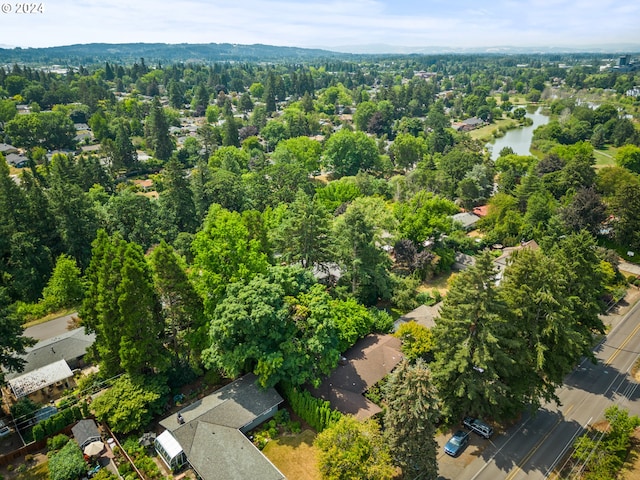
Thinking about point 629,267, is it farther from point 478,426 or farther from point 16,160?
point 16,160

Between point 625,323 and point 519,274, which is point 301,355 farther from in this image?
point 625,323

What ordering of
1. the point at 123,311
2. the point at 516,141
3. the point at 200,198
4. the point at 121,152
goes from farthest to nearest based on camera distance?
the point at 516,141 → the point at 121,152 → the point at 200,198 → the point at 123,311

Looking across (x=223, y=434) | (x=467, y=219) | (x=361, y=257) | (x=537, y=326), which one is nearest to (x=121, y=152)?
(x=361, y=257)

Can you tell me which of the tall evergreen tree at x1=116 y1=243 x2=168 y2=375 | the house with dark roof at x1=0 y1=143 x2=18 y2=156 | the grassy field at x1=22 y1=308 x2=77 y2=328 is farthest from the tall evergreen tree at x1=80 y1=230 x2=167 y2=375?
the house with dark roof at x1=0 y1=143 x2=18 y2=156

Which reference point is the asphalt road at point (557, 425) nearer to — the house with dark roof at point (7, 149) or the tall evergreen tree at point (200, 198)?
the tall evergreen tree at point (200, 198)

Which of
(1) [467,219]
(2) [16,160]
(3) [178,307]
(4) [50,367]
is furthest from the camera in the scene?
(2) [16,160]

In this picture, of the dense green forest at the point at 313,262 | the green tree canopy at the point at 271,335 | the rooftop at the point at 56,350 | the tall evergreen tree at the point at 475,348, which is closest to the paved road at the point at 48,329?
the rooftop at the point at 56,350

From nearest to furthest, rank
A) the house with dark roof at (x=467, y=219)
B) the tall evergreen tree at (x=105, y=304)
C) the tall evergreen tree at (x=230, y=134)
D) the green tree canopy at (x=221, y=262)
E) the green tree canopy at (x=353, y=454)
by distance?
the green tree canopy at (x=353, y=454), the tall evergreen tree at (x=105, y=304), the green tree canopy at (x=221, y=262), the house with dark roof at (x=467, y=219), the tall evergreen tree at (x=230, y=134)
